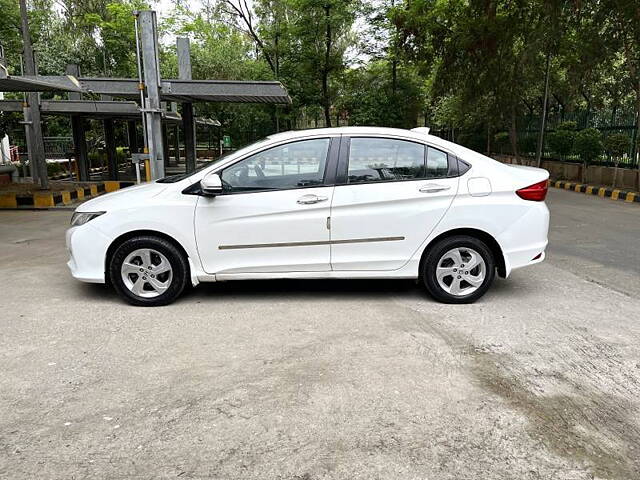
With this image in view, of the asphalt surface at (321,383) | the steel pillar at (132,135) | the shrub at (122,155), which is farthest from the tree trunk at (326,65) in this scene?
the asphalt surface at (321,383)

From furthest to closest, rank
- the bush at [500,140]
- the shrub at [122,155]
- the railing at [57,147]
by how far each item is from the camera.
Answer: the shrub at [122,155] → the railing at [57,147] → the bush at [500,140]

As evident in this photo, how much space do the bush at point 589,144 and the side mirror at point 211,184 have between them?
14.7 m

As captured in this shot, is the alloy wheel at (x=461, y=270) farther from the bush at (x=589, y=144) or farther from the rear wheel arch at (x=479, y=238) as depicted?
the bush at (x=589, y=144)

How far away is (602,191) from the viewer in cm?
1477

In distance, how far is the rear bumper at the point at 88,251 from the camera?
15.7 feet

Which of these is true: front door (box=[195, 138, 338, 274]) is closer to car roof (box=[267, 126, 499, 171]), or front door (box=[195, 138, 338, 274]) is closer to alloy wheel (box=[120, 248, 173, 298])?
car roof (box=[267, 126, 499, 171])

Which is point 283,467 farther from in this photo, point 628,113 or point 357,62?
point 357,62

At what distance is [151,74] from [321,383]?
758 centimetres

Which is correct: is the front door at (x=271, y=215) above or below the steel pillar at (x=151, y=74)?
below

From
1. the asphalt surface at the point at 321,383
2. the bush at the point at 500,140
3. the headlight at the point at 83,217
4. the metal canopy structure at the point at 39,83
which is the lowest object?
the asphalt surface at the point at 321,383

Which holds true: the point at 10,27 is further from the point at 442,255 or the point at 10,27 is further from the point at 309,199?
the point at 442,255

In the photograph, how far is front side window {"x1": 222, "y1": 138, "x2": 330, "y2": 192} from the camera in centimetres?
483

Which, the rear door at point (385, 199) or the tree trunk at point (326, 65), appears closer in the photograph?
the rear door at point (385, 199)

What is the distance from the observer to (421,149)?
493 centimetres
